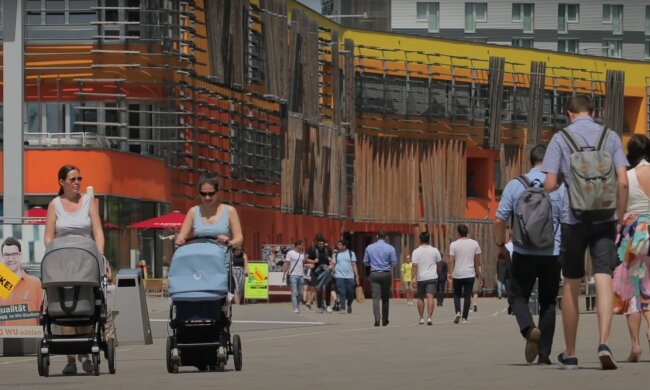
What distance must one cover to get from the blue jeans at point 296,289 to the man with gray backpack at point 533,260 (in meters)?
28.7

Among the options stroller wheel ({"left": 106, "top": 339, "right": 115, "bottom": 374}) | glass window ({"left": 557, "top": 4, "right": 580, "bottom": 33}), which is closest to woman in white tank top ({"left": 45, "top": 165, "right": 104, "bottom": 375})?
stroller wheel ({"left": 106, "top": 339, "right": 115, "bottom": 374})

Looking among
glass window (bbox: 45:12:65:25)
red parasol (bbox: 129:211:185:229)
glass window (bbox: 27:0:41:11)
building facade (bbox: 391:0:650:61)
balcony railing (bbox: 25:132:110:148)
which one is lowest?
red parasol (bbox: 129:211:185:229)

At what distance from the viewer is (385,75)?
7500 centimetres

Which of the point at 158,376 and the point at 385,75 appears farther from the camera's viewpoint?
the point at 385,75

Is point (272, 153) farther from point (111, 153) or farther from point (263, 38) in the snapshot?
point (111, 153)

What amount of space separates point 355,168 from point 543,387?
193 feet

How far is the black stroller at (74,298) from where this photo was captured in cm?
1597

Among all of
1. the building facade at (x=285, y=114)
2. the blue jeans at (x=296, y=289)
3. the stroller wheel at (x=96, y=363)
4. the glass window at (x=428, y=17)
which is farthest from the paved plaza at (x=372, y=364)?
the glass window at (x=428, y=17)

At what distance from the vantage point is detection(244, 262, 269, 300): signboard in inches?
2114

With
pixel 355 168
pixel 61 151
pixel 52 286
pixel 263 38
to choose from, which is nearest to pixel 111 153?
pixel 61 151

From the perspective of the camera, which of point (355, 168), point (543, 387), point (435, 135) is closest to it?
point (543, 387)

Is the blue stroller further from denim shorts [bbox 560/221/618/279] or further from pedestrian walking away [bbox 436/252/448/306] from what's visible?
pedestrian walking away [bbox 436/252/448/306]

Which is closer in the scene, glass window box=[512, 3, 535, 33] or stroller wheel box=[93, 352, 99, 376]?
stroller wheel box=[93, 352, 99, 376]

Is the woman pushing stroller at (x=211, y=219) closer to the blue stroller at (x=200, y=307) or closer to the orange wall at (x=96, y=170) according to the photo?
the blue stroller at (x=200, y=307)
